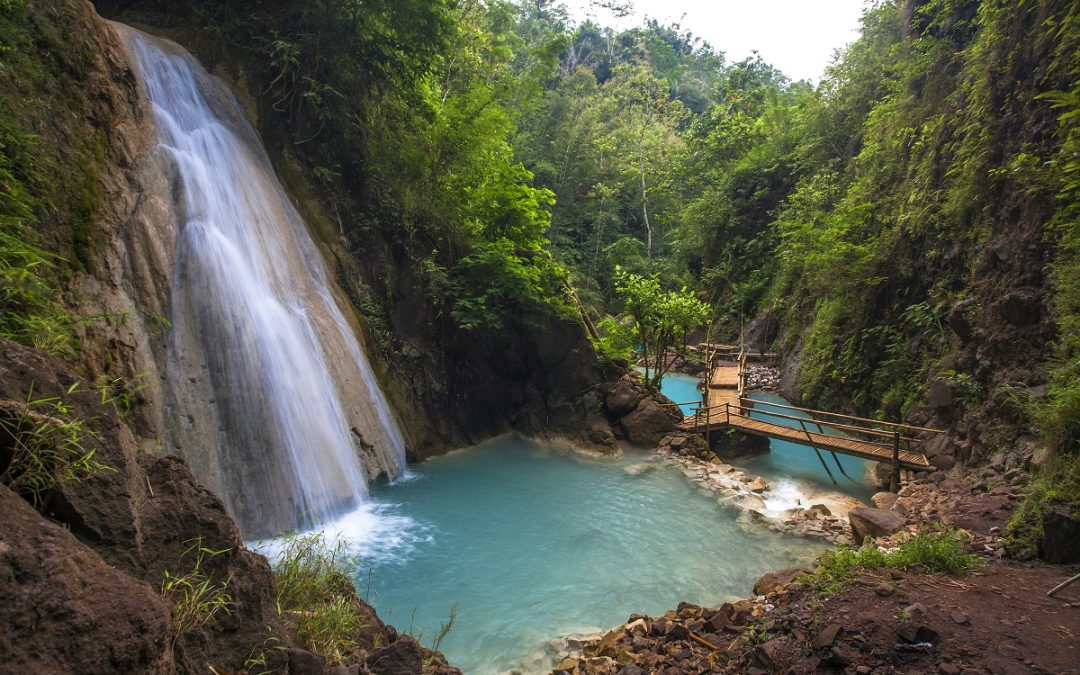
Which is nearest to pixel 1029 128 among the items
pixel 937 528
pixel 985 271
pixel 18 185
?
pixel 985 271

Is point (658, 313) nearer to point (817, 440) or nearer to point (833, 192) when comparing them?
point (817, 440)

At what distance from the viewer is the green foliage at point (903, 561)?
552cm

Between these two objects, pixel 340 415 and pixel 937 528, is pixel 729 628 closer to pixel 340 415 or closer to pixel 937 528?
pixel 937 528

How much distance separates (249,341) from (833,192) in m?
18.7

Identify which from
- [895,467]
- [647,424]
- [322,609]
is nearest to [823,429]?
[895,467]

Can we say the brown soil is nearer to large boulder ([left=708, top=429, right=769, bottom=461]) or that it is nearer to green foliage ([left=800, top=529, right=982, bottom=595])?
green foliage ([left=800, top=529, right=982, bottom=595])

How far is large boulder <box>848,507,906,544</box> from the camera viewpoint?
7625mm

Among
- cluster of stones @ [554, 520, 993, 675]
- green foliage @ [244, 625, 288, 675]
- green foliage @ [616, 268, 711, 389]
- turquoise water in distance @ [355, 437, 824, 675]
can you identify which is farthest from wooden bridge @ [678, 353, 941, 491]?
green foliage @ [244, 625, 288, 675]

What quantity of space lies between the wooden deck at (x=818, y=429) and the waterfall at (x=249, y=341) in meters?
7.32

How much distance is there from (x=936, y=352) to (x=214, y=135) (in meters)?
13.9

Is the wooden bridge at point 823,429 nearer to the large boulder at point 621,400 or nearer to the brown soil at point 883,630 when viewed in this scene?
the large boulder at point 621,400

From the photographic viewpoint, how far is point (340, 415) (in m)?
9.46

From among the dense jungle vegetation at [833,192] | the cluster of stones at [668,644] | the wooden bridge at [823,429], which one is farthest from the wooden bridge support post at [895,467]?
the cluster of stones at [668,644]

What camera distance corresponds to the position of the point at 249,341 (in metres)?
7.97
